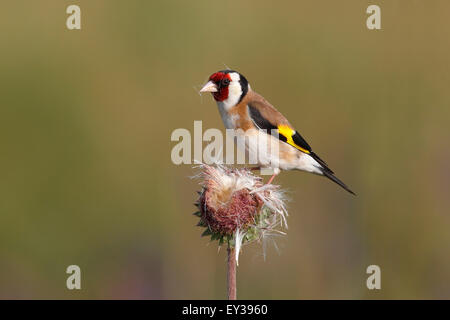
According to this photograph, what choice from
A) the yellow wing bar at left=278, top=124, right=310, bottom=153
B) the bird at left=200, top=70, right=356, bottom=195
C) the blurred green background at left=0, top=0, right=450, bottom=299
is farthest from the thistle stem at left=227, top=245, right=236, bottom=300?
the blurred green background at left=0, top=0, right=450, bottom=299

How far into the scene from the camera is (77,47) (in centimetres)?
720

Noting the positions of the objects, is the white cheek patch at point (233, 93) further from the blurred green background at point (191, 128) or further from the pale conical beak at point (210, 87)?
the blurred green background at point (191, 128)

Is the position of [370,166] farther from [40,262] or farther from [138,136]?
[40,262]

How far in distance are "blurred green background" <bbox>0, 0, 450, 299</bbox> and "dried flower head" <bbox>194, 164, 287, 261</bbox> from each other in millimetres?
1586

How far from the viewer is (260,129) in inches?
201

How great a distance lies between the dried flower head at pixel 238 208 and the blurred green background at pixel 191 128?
62.4 inches

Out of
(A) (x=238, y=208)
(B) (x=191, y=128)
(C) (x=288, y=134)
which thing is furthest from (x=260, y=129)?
(B) (x=191, y=128)

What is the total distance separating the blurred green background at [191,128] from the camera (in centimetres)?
619

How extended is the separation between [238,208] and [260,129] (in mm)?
1191

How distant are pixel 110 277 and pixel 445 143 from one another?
4103 mm

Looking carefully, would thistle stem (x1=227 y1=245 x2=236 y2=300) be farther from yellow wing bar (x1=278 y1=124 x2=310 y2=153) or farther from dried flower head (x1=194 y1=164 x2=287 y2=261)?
yellow wing bar (x1=278 y1=124 x2=310 y2=153)

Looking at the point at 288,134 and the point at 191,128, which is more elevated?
the point at 191,128

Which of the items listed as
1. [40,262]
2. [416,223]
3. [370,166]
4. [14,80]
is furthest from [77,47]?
[416,223]

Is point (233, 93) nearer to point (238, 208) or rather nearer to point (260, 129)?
point (260, 129)
